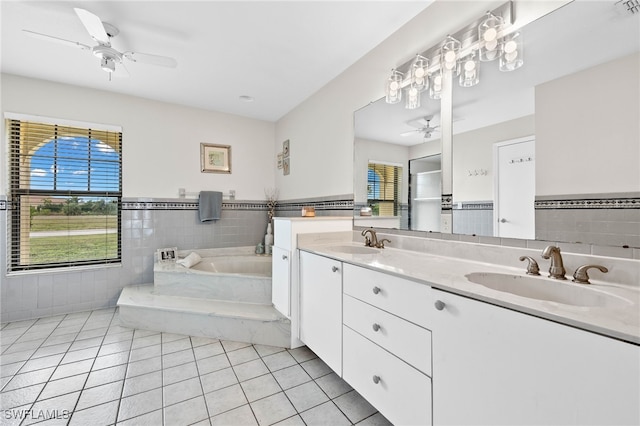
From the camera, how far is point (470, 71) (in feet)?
5.33

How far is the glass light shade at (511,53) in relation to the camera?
1.41 meters

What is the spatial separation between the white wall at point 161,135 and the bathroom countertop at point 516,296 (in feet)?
8.70

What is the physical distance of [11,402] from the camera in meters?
1.63

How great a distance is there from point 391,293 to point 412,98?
4.64ft

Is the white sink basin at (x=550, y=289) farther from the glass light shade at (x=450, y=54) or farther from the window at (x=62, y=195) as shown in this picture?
the window at (x=62, y=195)

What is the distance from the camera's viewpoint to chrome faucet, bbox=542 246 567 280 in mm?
1141

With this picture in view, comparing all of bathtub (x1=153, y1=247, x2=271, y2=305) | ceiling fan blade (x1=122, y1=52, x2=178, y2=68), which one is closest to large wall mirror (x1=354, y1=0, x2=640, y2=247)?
bathtub (x1=153, y1=247, x2=271, y2=305)

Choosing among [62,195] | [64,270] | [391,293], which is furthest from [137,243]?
[391,293]

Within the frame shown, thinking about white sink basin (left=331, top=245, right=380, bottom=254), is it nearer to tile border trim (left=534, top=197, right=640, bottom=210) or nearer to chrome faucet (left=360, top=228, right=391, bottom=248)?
chrome faucet (left=360, top=228, right=391, bottom=248)

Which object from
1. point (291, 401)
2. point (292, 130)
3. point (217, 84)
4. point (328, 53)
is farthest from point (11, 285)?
point (328, 53)

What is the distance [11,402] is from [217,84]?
293cm

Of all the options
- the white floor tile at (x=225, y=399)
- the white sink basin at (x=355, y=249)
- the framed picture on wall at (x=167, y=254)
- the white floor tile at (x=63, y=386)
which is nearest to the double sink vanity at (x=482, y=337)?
the white sink basin at (x=355, y=249)

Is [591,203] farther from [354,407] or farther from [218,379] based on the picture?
[218,379]

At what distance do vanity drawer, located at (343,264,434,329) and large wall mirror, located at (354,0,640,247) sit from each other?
2.15ft
